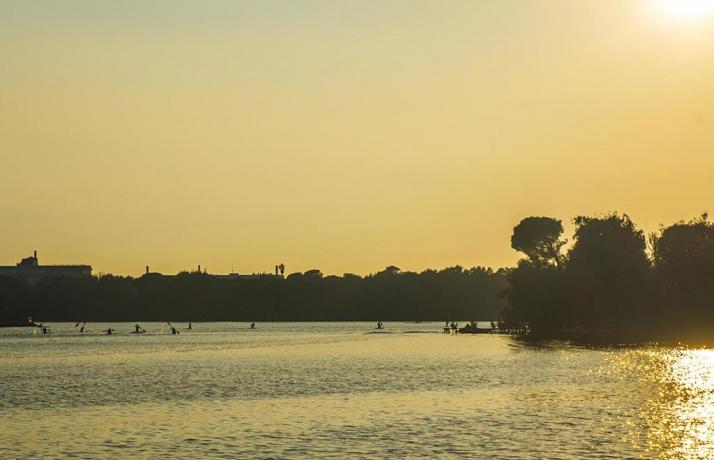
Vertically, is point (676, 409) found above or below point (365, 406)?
below

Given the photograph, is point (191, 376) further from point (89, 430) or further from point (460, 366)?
point (89, 430)

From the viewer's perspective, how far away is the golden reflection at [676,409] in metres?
53.1

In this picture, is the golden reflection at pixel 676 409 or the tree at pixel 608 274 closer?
the golden reflection at pixel 676 409

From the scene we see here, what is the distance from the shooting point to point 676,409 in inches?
2694

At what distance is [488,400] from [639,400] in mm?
9365

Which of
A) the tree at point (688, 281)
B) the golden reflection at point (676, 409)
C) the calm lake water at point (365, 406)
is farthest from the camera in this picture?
the tree at point (688, 281)

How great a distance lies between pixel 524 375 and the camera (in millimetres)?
97938

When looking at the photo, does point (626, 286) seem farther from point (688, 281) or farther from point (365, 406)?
point (365, 406)

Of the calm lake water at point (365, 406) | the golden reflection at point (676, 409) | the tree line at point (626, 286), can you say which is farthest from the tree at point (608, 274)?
the golden reflection at point (676, 409)

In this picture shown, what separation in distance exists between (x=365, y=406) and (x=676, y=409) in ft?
58.9

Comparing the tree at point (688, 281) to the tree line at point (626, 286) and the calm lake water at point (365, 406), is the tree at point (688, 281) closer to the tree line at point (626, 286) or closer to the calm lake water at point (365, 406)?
the tree line at point (626, 286)

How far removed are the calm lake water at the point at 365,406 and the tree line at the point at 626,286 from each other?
3748 centimetres

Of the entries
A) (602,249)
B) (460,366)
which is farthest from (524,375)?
(602,249)

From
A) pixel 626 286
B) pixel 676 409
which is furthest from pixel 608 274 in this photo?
pixel 676 409
